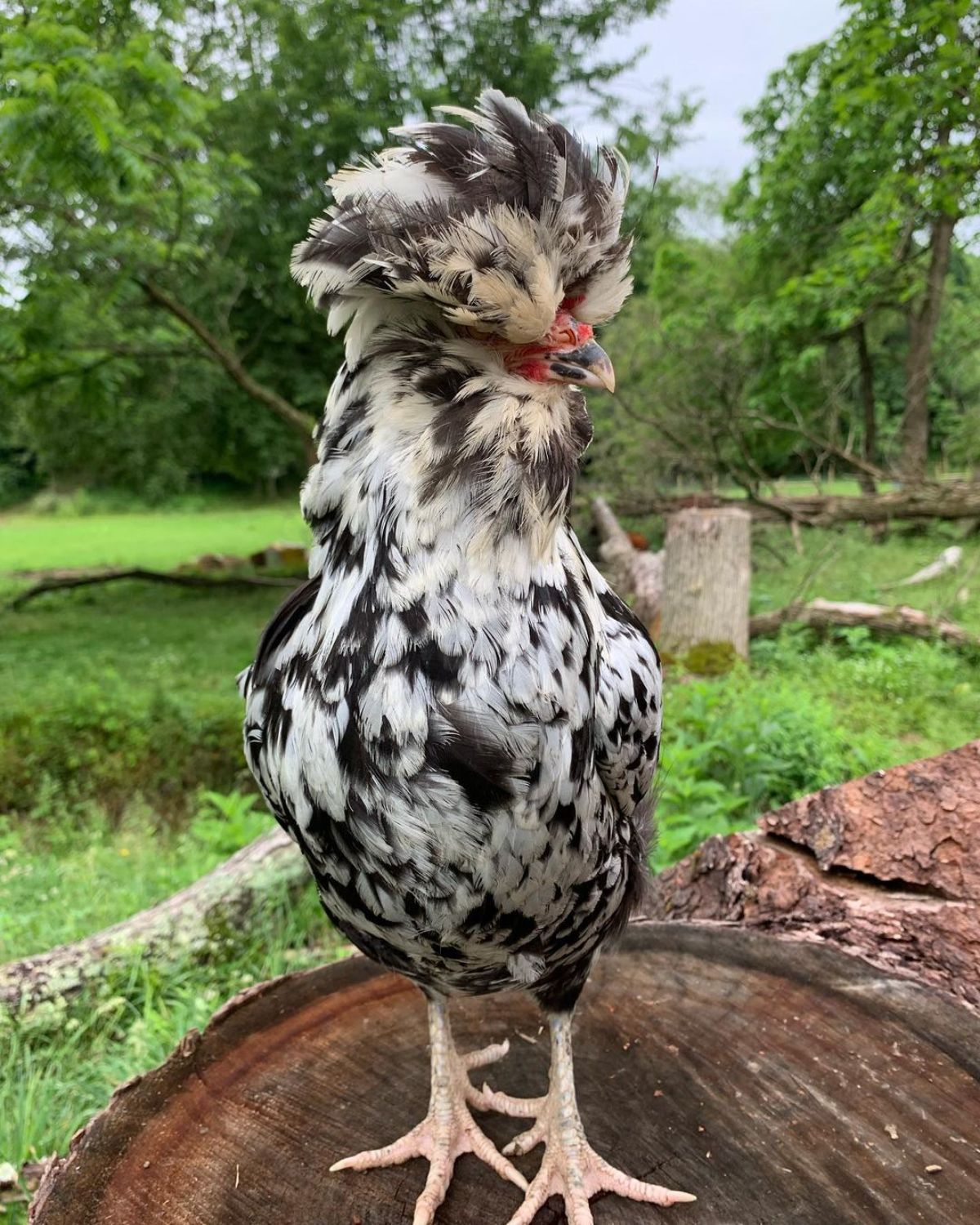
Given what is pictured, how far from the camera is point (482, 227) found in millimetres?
1151

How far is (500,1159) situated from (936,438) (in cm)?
1918

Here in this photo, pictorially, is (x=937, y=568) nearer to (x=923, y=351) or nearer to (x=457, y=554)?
(x=923, y=351)

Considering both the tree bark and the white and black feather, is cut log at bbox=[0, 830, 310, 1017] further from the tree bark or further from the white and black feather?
the tree bark

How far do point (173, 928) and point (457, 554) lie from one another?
9.57 ft

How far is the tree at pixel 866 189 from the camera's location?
23.8 ft

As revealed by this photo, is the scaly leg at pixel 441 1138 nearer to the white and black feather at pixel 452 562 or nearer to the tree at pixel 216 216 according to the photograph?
the white and black feather at pixel 452 562

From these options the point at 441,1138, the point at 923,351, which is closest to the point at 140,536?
the point at 923,351

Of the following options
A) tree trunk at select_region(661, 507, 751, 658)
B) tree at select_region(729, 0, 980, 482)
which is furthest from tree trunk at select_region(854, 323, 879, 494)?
tree trunk at select_region(661, 507, 751, 658)

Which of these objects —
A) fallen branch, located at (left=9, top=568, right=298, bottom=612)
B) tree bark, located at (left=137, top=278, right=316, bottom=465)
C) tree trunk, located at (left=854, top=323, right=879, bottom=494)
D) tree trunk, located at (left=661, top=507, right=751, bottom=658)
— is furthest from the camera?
tree trunk, located at (left=854, top=323, right=879, bottom=494)

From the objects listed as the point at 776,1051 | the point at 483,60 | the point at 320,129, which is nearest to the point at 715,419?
the point at 483,60

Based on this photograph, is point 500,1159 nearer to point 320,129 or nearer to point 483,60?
point 320,129

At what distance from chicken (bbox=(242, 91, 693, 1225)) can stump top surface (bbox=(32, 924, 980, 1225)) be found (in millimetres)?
637

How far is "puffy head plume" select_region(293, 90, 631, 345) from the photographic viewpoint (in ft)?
3.81

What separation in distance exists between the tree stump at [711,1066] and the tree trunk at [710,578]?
444cm
